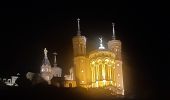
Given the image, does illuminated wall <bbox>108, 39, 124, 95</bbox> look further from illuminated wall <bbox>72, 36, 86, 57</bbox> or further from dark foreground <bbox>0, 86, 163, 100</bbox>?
dark foreground <bbox>0, 86, 163, 100</bbox>

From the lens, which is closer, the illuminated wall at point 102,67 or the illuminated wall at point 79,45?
the illuminated wall at point 102,67

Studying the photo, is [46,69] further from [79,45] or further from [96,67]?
[96,67]

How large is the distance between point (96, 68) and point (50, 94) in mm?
Result: 25564

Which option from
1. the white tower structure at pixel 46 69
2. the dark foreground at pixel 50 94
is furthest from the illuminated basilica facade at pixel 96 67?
the dark foreground at pixel 50 94

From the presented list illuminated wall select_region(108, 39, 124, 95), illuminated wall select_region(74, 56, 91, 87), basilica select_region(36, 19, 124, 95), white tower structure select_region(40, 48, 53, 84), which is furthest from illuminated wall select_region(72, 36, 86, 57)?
white tower structure select_region(40, 48, 53, 84)

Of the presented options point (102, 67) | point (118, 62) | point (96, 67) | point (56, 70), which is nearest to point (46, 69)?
point (56, 70)

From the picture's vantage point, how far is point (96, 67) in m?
113

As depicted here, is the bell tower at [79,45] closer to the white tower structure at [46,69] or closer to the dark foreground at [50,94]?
the white tower structure at [46,69]

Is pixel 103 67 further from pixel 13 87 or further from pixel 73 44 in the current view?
pixel 13 87

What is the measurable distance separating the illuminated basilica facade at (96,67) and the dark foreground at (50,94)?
13.0 m

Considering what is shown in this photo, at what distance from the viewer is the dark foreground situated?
8625 cm

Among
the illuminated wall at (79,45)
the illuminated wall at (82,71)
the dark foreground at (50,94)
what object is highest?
the illuminated wall at (79,45)

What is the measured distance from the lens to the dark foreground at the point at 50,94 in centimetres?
8625

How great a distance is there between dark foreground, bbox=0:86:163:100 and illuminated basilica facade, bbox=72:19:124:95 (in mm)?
13039
